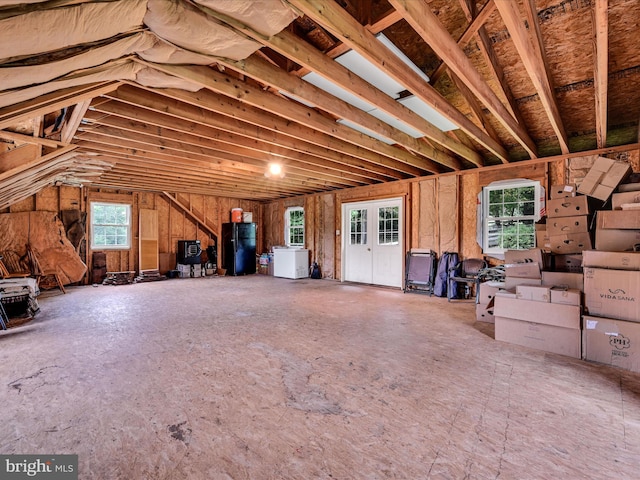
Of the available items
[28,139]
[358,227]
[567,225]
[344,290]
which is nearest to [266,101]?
[28,139]

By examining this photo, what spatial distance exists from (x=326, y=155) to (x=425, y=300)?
10.3ft

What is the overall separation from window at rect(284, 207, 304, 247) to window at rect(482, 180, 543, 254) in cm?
510

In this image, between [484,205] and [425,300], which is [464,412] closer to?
[425,300]

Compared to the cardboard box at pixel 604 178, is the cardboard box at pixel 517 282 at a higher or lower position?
lower

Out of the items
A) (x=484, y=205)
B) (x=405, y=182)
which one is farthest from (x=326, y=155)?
(x=484, y=205)

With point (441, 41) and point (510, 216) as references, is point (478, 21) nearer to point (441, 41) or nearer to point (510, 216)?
point (441, 41)

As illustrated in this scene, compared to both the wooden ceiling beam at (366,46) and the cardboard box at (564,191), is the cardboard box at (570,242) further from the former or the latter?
the wooden ceiling beam at (366,46)

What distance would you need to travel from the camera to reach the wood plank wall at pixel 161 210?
6754mm

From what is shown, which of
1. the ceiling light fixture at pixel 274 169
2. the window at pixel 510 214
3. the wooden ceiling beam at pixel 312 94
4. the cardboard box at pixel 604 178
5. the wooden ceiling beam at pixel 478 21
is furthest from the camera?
the ceiling light fixture at pixel 274 169

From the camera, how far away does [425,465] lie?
149 cm

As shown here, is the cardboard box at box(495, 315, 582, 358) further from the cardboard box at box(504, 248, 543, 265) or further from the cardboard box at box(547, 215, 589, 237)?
the cardboard box at box(547, 215, 589, 237)

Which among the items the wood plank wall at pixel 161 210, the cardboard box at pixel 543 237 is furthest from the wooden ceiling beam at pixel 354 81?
the wood plank wall at pixel 161 210

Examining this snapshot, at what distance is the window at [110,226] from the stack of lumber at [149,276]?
85 centimetres

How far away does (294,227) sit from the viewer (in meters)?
9.25
